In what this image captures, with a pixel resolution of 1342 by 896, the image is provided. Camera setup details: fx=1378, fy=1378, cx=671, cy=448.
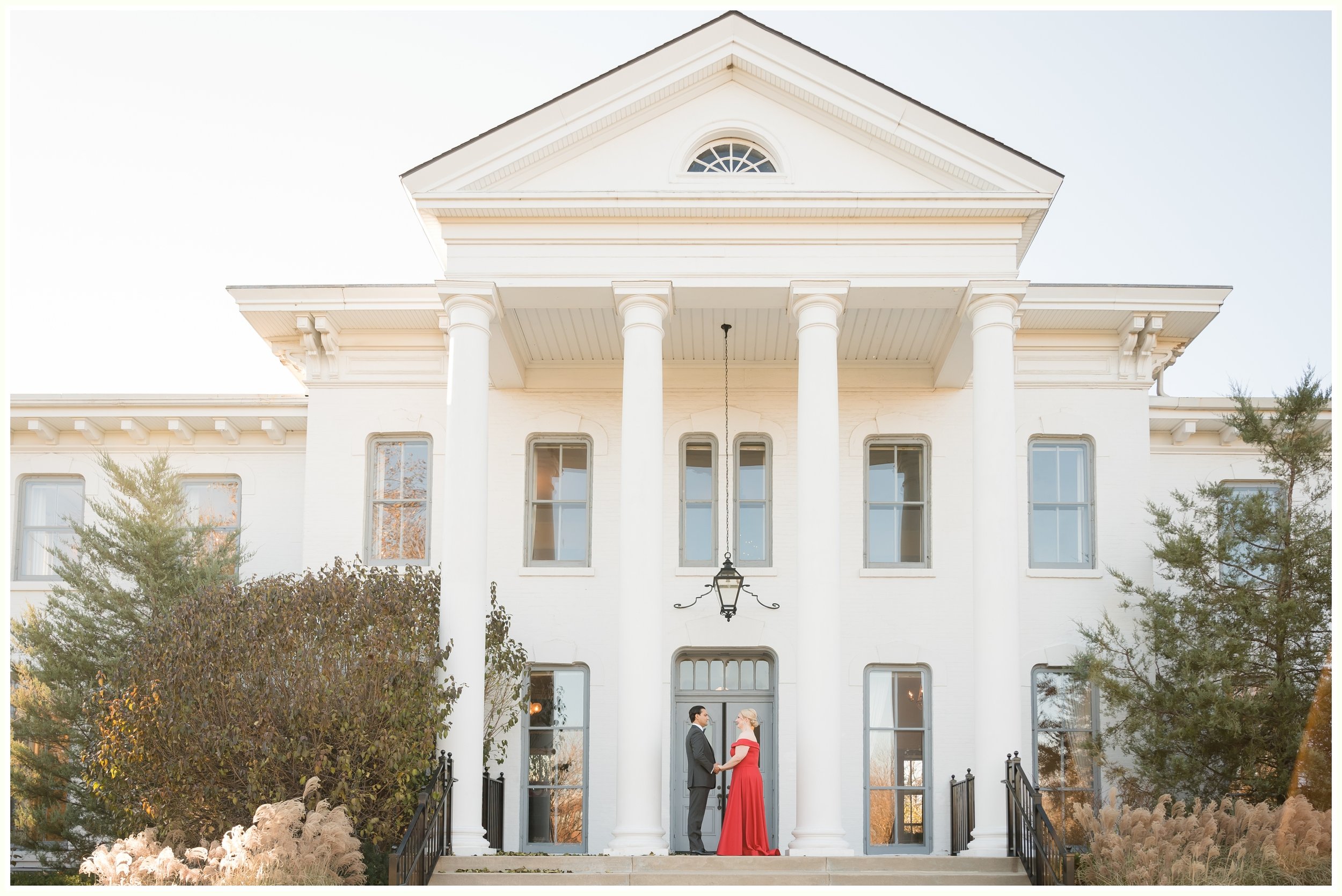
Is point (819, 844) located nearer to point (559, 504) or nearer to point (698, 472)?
point (698, 472)

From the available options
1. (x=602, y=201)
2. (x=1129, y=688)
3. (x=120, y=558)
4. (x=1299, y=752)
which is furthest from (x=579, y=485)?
(x=1299, y=752)

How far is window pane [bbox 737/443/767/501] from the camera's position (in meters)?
19.6

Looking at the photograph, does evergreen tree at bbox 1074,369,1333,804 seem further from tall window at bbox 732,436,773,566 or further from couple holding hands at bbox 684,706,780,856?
couple holding hands at bbox 684,706,780,856

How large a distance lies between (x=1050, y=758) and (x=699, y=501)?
5.94 m

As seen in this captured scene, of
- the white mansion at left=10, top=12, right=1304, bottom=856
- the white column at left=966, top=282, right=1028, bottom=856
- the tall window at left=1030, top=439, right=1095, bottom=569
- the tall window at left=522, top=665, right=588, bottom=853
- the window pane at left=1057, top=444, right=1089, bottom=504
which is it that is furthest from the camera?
the window pane at left=1057, top=444, right=1089, bottom=504

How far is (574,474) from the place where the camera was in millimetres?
19797

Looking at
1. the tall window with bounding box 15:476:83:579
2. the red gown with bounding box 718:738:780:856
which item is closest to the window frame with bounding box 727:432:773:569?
the red gown with bounding box 718:738:780:856

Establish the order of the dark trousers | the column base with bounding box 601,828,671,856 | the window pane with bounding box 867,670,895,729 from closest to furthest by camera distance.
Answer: the column base with bounding box 601,828,671,856, the dark trousers, the window pane with bounding box 867,670,895,729

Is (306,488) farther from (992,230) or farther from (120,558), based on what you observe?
(992,230)

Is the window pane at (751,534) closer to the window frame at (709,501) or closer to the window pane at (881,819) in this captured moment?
the window frame at (709,501)

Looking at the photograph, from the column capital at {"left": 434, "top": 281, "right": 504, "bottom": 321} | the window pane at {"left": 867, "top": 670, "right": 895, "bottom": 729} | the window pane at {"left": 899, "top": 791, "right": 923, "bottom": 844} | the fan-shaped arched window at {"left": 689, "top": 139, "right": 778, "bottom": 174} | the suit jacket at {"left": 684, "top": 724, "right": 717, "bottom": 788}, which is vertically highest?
the fan-shaped arched window at {"left": 689, "top": 139, "right": 778, "bottom": 174}

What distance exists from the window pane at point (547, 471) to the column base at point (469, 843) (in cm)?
583

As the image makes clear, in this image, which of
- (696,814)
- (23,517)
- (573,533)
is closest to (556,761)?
(573,533)

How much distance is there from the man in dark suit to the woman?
44cm
